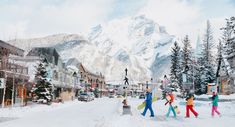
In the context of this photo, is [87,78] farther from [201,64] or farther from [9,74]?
[9,74]

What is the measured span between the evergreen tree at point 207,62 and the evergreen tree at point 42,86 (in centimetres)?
4019

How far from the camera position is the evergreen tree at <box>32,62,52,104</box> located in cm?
4775

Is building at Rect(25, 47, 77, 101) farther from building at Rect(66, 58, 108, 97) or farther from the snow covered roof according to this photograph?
building at Rect(66, 58, 108, 97)

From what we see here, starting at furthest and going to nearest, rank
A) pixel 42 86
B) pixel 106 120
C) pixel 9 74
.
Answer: pixel 42 86 < pixel 9 74 < pixel 106 120

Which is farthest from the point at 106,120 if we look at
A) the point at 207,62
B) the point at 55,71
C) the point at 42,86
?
the point at 207,62

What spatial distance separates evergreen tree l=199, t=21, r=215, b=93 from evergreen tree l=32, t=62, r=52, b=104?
4019 cm

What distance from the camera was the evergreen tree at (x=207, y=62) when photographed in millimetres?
78438

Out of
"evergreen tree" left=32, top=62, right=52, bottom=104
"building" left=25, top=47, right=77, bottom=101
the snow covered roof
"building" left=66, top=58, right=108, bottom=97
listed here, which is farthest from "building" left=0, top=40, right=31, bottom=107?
"building" left=66, top=58, right=108, bottom=97

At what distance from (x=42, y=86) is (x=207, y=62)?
4368cm

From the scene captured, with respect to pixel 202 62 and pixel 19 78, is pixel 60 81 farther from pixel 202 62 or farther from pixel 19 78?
pixel 19 78

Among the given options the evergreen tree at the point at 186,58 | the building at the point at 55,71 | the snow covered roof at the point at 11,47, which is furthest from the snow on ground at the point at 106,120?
the evergreen tree at the point at 186,58

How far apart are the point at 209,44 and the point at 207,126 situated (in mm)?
75306

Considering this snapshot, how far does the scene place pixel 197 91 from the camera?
79.6 metres

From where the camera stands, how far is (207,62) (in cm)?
8094
